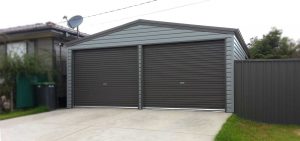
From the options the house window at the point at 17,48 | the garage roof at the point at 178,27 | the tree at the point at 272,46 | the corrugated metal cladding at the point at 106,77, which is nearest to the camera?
the garage roof at the point at 178,27

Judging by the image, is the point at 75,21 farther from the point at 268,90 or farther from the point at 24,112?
the point at 268,90

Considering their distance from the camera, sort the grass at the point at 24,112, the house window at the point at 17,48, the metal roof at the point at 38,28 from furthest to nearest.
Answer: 1. the house window at the point at 17,48
2. the metal roof at the point at 38,28
3. the grass at the point at 24,112

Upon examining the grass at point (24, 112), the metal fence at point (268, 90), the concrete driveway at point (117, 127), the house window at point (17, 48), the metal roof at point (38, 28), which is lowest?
the grass at point (24, 112)

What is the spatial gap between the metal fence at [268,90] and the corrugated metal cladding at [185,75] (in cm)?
65

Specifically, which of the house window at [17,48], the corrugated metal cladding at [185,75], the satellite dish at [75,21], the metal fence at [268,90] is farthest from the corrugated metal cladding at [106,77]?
the metal fence at [268,90]

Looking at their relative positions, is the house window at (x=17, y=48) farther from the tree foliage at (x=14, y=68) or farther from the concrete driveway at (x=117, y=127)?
the concrete driveway at (x=117, y=127)

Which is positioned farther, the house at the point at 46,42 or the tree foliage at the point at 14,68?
the house at the point at 46,42

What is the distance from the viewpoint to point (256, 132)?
8.10 meters

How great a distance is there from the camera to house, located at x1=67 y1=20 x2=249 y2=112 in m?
10.3

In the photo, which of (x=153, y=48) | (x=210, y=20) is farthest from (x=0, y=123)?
(x=210, y=20)

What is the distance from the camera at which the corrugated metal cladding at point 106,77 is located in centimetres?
1185

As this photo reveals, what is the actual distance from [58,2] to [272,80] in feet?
36.0

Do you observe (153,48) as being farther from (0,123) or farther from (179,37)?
(0,123)

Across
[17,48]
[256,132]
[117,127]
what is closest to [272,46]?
[256,132]
